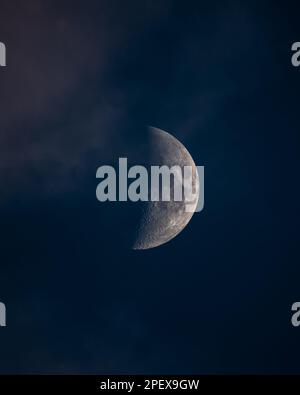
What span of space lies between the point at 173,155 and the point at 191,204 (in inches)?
45.5

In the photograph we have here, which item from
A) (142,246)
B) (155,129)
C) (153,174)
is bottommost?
(142,246)

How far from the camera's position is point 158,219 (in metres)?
13.9

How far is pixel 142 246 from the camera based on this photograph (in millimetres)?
13922

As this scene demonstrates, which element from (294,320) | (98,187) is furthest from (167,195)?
(294,320)

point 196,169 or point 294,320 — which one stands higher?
point 196,169
